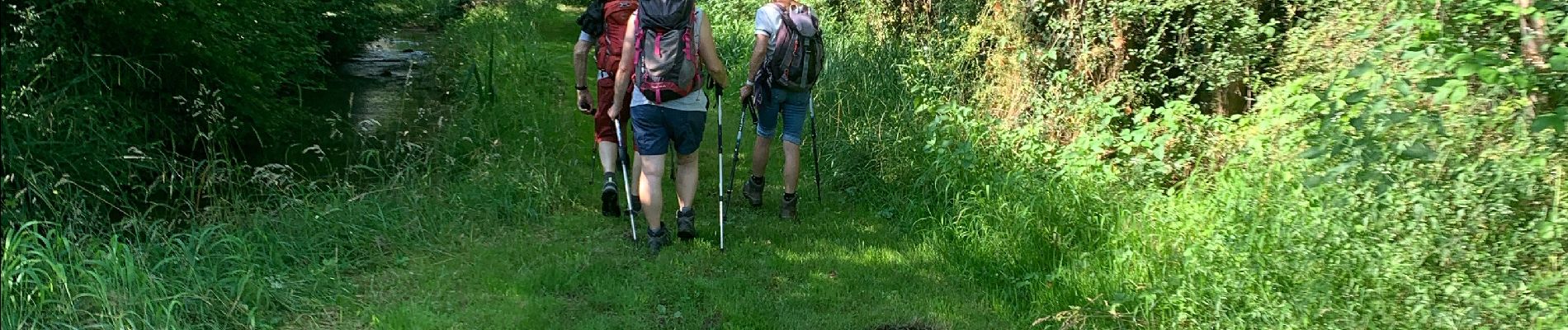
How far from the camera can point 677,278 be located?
5.20 m

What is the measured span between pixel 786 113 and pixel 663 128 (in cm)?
108

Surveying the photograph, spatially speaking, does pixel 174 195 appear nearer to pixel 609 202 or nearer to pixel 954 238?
pixel 609 202

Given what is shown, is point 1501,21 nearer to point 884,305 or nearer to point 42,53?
point 884,305

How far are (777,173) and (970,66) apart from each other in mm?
1652

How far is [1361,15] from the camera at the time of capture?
442 cm

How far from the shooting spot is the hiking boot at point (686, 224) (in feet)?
19.0

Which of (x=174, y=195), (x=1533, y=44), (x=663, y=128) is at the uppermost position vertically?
(x=1533, y=44)

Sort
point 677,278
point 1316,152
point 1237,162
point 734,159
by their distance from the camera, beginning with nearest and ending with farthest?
1. point 1316,152
2. point 1237,162
3. point 677,278
4. point 734,159

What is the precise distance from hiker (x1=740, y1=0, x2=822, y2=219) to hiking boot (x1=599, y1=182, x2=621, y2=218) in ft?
2.93

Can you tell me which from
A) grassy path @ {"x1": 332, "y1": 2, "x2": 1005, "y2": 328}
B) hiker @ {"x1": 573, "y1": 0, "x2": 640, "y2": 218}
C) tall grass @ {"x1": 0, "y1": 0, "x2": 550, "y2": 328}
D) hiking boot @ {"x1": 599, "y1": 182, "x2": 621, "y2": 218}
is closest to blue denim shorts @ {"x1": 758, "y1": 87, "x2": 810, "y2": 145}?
grassy path @ {"x1": 332, "y1": 2, "x2": 1005, "y2": 328}

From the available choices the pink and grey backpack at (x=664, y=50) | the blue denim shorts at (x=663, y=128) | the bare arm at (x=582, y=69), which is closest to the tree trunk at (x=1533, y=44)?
the pink and grey backpack at (x=664, y=50)

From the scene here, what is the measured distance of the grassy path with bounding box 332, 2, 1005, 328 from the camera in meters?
4.66

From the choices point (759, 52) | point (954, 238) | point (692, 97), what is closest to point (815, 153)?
point (759, 52)

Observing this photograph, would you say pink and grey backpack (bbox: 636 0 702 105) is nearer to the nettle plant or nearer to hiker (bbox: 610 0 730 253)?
hiker (bbox: 610 0 730 253)
